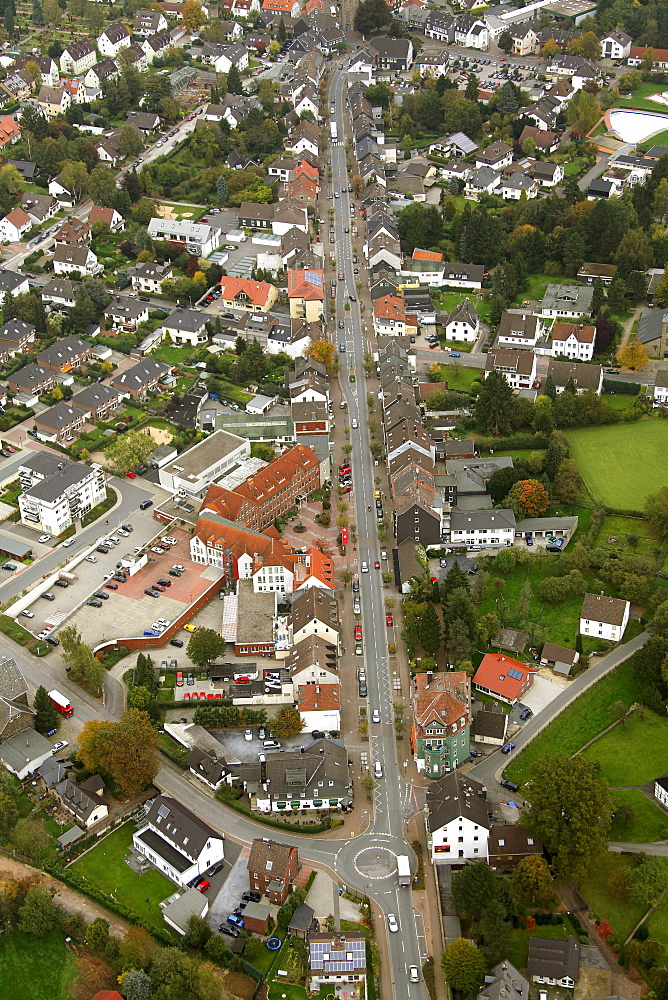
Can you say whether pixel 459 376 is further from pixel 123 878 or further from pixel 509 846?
pixel 123 878

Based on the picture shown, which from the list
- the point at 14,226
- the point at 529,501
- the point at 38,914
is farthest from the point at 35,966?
the point at 14,226

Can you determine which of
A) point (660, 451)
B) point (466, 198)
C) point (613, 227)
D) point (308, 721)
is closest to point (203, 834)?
point (308, 721)

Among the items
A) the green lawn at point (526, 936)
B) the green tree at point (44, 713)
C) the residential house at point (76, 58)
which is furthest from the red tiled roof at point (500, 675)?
the residential house at point (76, 58)

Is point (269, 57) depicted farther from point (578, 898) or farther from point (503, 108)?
point (578, 898)

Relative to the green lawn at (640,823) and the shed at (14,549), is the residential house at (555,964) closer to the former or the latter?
the green lawn at (640,823)

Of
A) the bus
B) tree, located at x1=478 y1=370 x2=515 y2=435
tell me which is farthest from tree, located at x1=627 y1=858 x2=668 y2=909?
tree, located at x1=478 y1=370 x2=515 y2=435

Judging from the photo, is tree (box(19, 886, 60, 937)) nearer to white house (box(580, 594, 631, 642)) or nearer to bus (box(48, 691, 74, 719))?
bus (box(48, 691, 74, 719))
